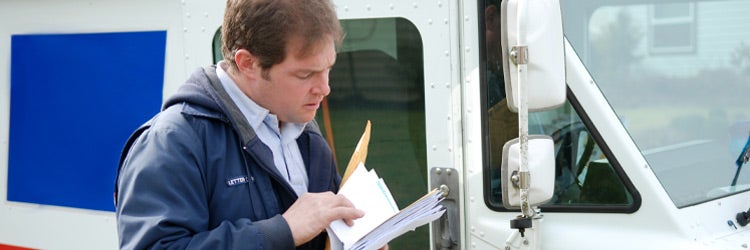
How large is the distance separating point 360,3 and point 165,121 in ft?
3.41

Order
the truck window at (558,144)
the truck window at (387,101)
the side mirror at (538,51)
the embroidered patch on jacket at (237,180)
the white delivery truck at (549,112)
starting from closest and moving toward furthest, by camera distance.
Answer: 1. the embroidered patch on jacket at (237,180)
2. the side mirror at (538,51)
3. the white delivery truck at (549,112)
4. the truck window at (558,144)
5. the truck window at (387,101)

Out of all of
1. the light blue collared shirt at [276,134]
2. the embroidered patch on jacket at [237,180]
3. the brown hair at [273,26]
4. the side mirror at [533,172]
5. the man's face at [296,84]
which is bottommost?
the side mirror at [533,172]

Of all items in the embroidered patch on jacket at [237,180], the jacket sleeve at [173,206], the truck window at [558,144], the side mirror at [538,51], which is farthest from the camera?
the truck window at [558,144]

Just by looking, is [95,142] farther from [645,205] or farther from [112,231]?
[645,205]

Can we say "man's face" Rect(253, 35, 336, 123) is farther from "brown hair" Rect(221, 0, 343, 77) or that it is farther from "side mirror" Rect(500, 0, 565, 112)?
"side mirror" Rect(500, 0, 565, 112)

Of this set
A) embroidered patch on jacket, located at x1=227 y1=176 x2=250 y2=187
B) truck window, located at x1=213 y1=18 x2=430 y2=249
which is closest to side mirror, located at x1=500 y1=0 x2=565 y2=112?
truck window, located at x1=213 y1=18 x2=430 y2=249

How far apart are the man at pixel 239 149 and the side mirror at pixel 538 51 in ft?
1.75

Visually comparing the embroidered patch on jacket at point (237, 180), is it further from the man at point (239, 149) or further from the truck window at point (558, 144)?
the truck window at point (558, 144)

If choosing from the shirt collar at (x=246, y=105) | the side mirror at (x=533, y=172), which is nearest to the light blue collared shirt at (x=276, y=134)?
the shirt collar at (x=246, y=105)

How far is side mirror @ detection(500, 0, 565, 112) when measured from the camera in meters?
2.00

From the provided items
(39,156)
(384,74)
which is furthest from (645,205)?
(39,156)

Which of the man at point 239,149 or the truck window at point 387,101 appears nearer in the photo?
the man at point 239,149

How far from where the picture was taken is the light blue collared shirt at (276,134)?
1645 mm

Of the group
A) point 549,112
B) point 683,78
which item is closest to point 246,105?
point 549,112
